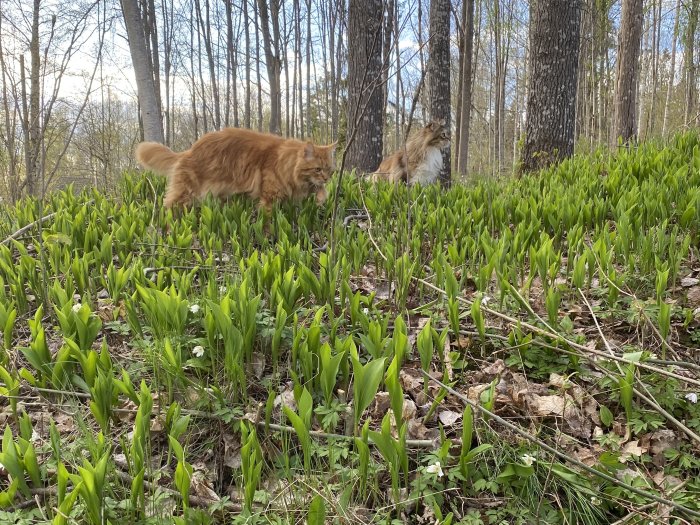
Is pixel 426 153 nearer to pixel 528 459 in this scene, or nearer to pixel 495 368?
pixel 495 368

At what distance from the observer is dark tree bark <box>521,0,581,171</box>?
6156 mm

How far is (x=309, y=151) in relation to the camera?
4285 mm

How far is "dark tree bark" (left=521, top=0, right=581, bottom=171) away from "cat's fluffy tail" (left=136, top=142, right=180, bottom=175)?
478cm

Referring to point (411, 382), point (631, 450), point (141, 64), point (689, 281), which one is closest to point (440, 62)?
point (141, 64)

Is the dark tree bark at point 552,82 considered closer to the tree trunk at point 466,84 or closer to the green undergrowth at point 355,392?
the tree trunk at point 466,84

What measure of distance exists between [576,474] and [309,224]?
9.92ft

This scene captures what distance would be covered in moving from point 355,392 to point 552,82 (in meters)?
6.14

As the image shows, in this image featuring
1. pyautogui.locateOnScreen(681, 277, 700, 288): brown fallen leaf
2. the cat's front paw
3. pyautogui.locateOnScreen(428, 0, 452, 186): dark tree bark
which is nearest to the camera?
pyautogui.locateOnScreen(681, 277, 700, 288): brown fallen leaf

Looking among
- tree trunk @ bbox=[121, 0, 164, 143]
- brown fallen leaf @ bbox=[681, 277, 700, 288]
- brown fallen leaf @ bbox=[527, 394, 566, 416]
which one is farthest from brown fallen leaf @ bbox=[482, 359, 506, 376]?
tree trunk @ bbox=[121, 0, 164, 143]

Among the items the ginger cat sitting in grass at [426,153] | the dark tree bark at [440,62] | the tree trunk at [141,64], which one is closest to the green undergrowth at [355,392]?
the ginger cat sitting in grass at [426,153]

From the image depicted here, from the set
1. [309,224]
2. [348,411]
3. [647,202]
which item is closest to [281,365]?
[348,411]

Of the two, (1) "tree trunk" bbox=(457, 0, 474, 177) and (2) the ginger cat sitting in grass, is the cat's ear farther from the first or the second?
(1) "tree trunk" bbox=(457, 0, 474, 177)

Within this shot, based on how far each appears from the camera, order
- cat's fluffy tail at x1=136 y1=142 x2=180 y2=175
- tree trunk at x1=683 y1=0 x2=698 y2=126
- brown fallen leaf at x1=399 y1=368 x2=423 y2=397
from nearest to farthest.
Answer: brown fallen leaf at x1=399 y1=368 x2=423 y2=397
cat's fluffy tail at x1=136 y1=142 x2=180 y2=175
tree trunk at x1=683 y1=0 x2=698 y2=126

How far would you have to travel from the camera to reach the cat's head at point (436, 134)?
7.19 m
